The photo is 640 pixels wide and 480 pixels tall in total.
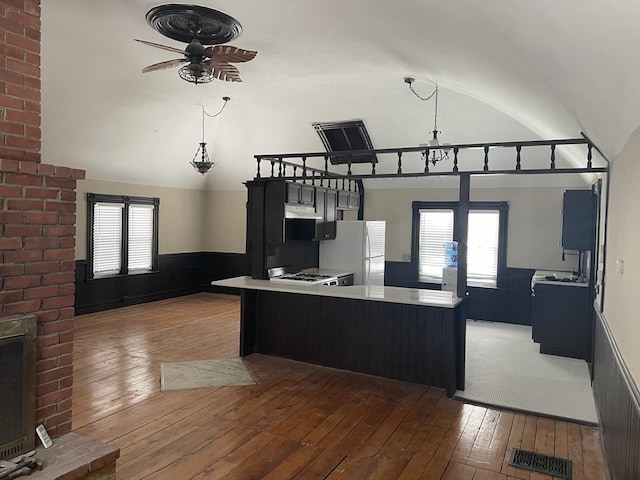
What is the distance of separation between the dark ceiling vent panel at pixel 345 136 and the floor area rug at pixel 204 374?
3.51 m

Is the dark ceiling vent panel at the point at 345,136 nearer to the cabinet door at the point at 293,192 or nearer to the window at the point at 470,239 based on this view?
the cabinet door at the point at 293,192

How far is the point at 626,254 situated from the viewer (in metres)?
2.57

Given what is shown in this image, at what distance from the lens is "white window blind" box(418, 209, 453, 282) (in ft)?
26.2

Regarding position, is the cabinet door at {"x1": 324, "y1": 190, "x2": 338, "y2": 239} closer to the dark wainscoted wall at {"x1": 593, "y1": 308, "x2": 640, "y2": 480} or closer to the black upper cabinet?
the black upper cabinet

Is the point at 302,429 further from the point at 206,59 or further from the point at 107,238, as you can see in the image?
the point at 107,238

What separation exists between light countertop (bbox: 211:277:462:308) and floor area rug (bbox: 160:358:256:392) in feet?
2.81

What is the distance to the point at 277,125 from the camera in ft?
24.4

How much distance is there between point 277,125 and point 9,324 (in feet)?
18.4

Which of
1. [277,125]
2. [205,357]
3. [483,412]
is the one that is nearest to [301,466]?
[483,412]

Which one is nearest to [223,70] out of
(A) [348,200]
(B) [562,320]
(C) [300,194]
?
(C) [300,194]

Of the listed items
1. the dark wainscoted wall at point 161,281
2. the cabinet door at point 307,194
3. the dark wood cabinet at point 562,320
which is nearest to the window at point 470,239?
the dark wood cabinet at point 562,320

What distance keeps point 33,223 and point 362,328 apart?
3182 millimetres

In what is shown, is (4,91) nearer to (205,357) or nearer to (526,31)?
(526,31)

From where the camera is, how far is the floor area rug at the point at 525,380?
13.1 ft
